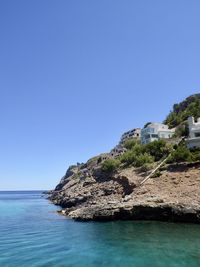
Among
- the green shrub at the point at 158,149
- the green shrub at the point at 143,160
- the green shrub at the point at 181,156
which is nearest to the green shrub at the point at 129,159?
the green shrub at the point at 143,160

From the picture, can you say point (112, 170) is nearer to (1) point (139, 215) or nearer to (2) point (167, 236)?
(1) point (139, 215)

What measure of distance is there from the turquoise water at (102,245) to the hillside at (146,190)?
2.56 metres

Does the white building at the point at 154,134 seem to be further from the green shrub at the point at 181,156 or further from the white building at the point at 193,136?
the green shrub at the point at 181,156

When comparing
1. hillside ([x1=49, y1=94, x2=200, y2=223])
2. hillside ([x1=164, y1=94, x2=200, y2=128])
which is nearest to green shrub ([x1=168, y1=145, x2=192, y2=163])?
hillside ([x1=49, y1=94, x2=200, y2=223])

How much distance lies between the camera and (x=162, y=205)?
41281mm

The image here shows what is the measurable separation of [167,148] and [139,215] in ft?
91.6

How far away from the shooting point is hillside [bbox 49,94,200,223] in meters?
41.4

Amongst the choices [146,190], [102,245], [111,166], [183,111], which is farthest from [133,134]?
[102,245]

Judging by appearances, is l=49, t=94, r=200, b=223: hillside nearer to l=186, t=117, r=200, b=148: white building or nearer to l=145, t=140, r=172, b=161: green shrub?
l=145, t=140, r=172, b=161: green shrub

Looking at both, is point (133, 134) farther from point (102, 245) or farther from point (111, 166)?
point (102, 245)

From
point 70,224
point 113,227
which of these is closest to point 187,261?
point 113,227

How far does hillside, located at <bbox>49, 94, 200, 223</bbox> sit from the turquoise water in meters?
2.56

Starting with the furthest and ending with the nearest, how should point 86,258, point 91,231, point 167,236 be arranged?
1. point 91,231
2. point 167,236
3. point 86,258

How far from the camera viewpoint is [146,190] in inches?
1908
